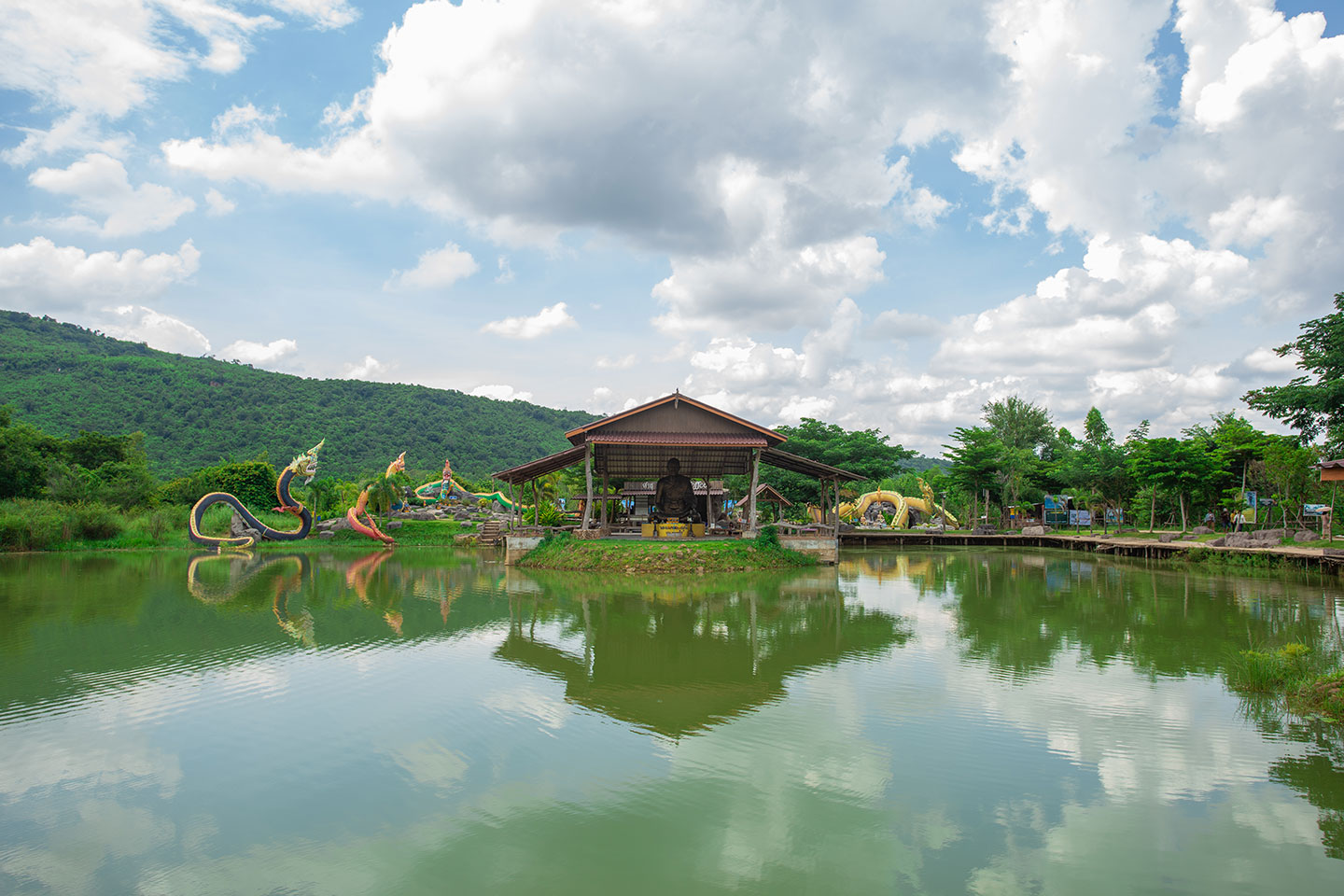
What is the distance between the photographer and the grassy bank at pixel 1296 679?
6.61m

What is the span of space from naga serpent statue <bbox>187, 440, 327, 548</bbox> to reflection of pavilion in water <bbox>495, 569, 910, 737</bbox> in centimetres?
1941

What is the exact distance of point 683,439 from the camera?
21.6 metres

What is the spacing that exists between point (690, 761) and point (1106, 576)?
57.9 ft

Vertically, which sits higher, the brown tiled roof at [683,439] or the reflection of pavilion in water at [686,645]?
the brown tiled roof at [683,439]

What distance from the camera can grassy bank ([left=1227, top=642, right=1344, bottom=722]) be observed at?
21.7 ft

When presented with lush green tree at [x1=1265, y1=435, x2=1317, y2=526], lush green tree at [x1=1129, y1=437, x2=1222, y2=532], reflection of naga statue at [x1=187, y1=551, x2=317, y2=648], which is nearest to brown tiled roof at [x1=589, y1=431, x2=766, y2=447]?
reflection of naga statue at [x1=187, y1=551, x2=317, y2=648]

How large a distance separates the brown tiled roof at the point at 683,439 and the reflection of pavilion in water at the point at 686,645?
20.8 feet

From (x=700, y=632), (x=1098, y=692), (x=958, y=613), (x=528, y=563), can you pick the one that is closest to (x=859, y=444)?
(x=528, y=563)

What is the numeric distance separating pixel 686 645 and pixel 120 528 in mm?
28206

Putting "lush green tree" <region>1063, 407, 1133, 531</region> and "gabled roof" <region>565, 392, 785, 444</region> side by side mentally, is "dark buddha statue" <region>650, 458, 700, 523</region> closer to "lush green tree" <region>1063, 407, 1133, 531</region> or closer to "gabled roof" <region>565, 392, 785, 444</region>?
"gabled roof" <region>565, 392, 785, 444</region>

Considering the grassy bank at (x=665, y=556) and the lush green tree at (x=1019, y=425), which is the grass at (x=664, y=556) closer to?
the grassy bank at (x=665, y=556)

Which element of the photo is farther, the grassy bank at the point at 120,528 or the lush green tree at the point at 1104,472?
the lush green tree at the point at 1104,472

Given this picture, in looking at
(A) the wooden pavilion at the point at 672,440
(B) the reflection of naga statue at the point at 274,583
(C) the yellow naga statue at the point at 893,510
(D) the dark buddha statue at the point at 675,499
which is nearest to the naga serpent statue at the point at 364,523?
(B) the reflection of naga statue at the point at 274,583

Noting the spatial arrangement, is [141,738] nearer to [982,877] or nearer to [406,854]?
[406,854]
